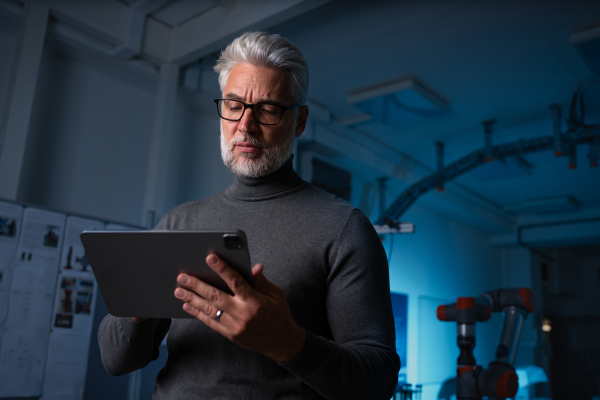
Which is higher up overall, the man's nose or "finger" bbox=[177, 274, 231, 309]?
the man's nose

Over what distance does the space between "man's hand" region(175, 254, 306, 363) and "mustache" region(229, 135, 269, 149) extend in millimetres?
394

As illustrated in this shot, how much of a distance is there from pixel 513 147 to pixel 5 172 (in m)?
3.57

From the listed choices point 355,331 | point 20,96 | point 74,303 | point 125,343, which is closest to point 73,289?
point 74,303

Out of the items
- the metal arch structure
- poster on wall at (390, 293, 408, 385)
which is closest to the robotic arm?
the metal arch structure

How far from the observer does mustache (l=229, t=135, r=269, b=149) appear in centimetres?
98

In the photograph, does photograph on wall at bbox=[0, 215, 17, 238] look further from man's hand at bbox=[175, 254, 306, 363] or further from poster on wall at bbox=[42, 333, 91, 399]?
man's hand at bbox=[175, 254, 306, 363]

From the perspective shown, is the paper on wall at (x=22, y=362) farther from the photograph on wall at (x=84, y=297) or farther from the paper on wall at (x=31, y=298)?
the photograph on wall at (x=84, y=297)

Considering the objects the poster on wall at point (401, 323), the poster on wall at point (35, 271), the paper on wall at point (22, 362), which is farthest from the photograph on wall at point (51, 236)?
the poster on wall at point (401, 323)

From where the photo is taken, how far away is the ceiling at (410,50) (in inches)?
111

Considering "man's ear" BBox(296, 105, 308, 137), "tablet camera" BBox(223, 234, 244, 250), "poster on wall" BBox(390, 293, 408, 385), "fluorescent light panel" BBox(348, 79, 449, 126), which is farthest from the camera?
"poster on wall" BBox(390, 293, 408, 385)

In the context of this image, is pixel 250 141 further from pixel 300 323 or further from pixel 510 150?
pixel 510 150

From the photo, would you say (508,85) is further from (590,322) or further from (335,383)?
(590,322)

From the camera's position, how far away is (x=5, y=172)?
94.8 inches

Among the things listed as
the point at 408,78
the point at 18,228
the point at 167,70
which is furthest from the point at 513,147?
the point at 18,228
